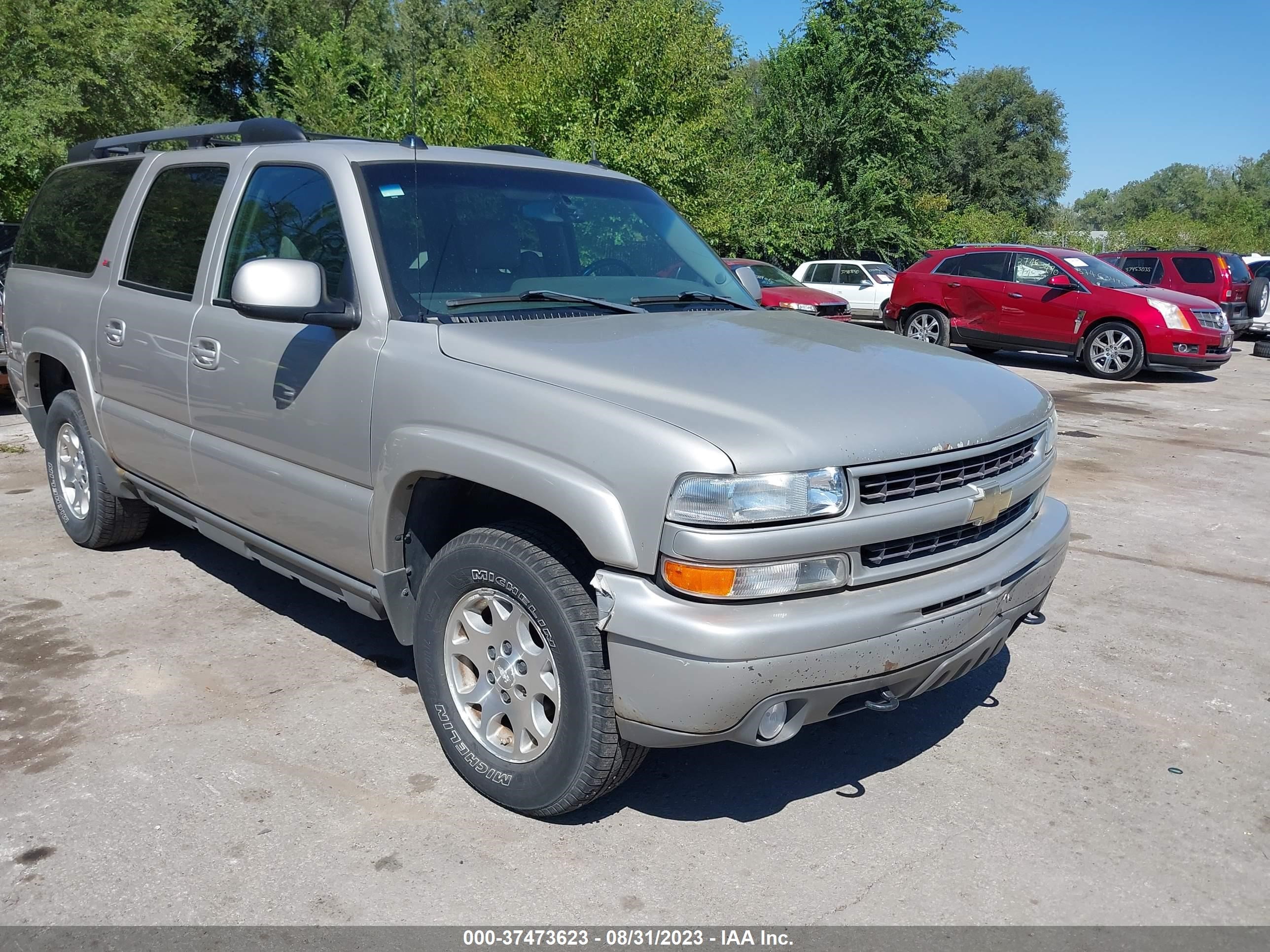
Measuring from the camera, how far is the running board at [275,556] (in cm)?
369

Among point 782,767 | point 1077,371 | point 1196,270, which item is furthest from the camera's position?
point 1196,270

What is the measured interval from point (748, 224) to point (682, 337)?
26.4 metres

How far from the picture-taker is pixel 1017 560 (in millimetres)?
3305

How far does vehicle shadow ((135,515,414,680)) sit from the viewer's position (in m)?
4.48

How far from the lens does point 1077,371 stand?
16.0 metres

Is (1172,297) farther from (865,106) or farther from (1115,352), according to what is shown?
(865,106)

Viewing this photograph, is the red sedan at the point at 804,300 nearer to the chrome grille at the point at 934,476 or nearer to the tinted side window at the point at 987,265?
the tinted side window at the point at 987,265

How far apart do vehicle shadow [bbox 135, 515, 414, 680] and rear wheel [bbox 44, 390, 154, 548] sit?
0.96ft

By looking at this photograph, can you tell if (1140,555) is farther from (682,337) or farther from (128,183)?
(128,183)

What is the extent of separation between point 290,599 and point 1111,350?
1311 centimetres

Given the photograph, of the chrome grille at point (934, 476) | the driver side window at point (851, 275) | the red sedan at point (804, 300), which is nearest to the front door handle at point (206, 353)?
the chrome grille at point (934, 476)

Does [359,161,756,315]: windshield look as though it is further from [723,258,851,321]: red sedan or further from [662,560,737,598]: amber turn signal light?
[723,258,851,321]: red sedan

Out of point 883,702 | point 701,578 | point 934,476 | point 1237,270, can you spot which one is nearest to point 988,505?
point 934,476

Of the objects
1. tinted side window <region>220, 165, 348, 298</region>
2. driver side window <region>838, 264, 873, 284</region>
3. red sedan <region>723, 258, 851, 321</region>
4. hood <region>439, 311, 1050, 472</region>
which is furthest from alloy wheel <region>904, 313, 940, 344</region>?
tinted side window <region>220, 165, 348, 298</region>
